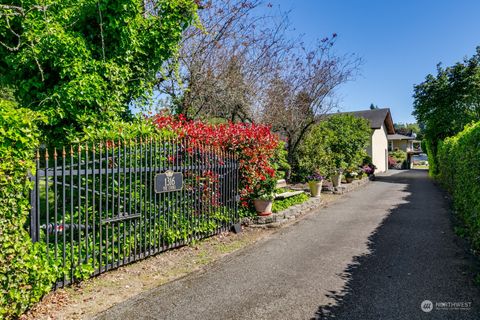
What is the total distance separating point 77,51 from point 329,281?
21.4 ft

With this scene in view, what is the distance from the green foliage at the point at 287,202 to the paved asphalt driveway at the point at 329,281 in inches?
65.4

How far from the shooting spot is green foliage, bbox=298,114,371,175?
591 inches

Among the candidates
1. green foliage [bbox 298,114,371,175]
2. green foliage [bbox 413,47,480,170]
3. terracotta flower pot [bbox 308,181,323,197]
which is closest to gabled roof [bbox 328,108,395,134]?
green foliage [bbox 413,47,480,170]

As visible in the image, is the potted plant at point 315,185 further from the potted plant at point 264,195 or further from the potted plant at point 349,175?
the potted plant at point 349,175

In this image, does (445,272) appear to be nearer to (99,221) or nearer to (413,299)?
(413,299)

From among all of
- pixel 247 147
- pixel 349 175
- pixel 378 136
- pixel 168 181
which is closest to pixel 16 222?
pixel 168 181

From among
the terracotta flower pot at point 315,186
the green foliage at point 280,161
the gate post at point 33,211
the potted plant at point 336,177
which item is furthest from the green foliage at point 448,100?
the gate post at point 33,211

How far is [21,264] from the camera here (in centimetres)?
354

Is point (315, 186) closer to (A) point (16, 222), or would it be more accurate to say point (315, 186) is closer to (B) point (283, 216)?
(B) point (283, 216)

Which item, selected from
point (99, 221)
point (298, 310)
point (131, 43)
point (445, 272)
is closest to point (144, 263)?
point (99, 221)

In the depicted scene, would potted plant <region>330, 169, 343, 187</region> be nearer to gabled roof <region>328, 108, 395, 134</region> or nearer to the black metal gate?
the black metal gate

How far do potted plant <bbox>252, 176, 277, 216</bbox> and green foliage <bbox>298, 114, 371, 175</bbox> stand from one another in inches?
257

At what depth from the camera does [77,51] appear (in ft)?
20.2

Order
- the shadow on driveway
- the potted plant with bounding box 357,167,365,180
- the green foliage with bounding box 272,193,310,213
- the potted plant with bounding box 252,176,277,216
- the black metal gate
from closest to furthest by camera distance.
Answer: the shadow on driveway → the black metal gate → the potted plant with bounding box 252,176,277,216 → the green foliage with bounding box 272,193,310,213 → the potted plant with bounding box 357,167,365,180
